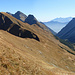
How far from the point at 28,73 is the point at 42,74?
4.16 metres

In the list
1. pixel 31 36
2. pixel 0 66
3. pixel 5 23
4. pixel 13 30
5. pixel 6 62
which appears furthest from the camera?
pixel 5 23

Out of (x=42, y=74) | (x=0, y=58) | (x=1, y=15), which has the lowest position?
(x=42, y=74)

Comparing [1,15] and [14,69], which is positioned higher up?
[1,15]

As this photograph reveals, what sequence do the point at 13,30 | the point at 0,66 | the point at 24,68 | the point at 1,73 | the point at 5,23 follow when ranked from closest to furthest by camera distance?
the point at 1,73
the point at 0,66
the point at 24,68
the point at 13,30
the point at 5,23

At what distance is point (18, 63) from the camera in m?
24.7

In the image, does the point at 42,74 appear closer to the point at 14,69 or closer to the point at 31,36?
the point at 14,69

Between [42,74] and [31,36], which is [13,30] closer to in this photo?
[31,36]

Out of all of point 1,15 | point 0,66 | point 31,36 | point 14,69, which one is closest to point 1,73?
point 0,66

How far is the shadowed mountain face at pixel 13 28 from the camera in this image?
120938mm

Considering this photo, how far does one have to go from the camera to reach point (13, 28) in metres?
130

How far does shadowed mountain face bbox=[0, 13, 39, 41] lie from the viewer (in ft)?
397

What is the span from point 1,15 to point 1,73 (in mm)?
140795

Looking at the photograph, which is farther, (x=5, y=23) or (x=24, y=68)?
(x=5, y=23)

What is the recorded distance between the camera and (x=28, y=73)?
914 inches
